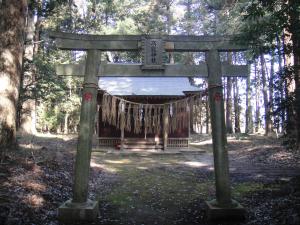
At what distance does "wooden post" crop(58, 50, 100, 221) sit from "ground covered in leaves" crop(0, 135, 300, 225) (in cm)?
33

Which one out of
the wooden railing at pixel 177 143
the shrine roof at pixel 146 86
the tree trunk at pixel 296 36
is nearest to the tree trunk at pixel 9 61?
the tree trunk at pixel 296 36

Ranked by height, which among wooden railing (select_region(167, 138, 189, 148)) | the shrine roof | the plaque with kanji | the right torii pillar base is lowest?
the right torii pillar base

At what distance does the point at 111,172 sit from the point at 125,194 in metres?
4.05

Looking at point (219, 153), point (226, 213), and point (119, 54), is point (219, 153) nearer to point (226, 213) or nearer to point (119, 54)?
point (226, 213)

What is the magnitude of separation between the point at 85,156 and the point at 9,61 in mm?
5060

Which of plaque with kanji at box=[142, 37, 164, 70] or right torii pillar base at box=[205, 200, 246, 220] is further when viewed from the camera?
plaque with kanji at box=[142, 37, 164, 70]

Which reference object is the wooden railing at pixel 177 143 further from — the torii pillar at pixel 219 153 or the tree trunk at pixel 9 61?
the torii pillar at pixel 219 153

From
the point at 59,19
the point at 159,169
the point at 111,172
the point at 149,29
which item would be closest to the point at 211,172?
the point at 159,169

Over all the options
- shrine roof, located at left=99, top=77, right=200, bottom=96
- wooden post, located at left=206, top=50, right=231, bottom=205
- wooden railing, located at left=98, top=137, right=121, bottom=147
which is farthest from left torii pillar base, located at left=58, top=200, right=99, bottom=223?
wooden railing, located at left=98, top=137, right=121, bottom=147

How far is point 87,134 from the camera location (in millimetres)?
7098

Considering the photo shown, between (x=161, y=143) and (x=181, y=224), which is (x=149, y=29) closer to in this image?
(x=161, y=143)

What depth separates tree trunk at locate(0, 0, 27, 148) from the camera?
10.2m

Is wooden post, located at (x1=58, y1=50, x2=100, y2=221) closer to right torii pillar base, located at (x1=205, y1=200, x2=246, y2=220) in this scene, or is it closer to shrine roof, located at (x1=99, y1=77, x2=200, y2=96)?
right torii pillar base, located at (x1=205, y1=200, x2=246, y2=220)

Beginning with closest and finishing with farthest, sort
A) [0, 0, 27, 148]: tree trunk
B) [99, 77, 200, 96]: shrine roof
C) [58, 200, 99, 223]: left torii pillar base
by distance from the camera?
1. [58, 200, 99, 223]: left torii pillar base
2. [0, 0, 27, 148]: tree trunk
3. [99, 77, 200, 96]: shrine roof
